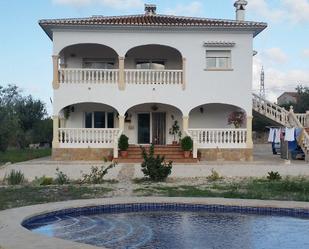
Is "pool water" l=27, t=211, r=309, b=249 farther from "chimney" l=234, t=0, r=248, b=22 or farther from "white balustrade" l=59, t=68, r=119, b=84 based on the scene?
"chimney" l=234, t=0, r=248, b=22

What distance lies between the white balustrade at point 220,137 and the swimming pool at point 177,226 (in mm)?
14871

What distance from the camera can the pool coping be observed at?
22.6 feet

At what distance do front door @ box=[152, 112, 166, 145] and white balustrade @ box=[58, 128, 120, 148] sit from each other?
316cm

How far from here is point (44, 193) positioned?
13227 mm

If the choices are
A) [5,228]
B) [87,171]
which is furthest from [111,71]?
[5,228]

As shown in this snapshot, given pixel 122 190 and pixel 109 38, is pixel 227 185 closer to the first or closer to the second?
pixel 122 190

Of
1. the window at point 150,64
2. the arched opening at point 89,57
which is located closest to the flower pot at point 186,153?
the window at point 150,64

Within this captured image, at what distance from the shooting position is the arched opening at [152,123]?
28.2m

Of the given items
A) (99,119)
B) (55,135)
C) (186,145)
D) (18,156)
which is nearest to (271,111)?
(186,145)

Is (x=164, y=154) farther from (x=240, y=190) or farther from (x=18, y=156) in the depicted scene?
(x=240, y=190)

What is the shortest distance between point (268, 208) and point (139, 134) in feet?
57.8

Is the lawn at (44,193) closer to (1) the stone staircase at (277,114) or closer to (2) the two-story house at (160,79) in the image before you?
(2) the two-story house at (160,79)

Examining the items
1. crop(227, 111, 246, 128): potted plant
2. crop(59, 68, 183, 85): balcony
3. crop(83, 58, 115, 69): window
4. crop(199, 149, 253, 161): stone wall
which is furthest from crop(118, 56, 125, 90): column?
crop(227, 111, 246, 128): potted plant

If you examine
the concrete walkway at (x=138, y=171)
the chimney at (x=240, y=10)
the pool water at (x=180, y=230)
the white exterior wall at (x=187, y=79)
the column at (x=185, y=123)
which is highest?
the chimney at (x=240, y=10)
